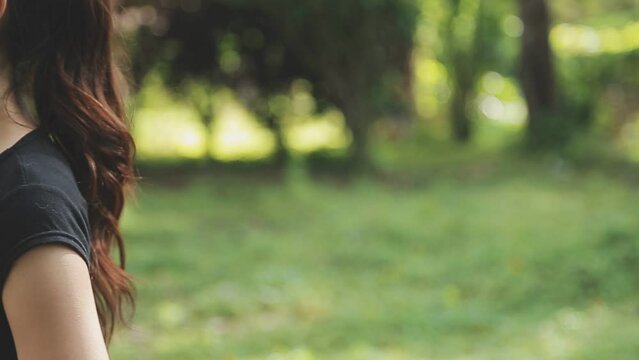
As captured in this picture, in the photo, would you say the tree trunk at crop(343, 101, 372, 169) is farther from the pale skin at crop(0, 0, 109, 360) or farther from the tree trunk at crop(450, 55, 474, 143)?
the pale skin at crop(0, 0, 109, 360)

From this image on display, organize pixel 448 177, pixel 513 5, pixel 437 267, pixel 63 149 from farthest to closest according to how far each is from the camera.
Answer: pixel 513 5, pixel 448 177, pixel 437 267, pixel 63 149

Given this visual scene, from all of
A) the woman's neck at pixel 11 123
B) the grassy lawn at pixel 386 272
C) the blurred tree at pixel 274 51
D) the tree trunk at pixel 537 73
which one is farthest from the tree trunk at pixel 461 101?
the woman's neck at pixel 11 123

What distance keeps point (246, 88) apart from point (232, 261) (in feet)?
→ 14.5

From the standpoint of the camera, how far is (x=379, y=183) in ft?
34.9

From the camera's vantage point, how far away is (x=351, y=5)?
10305 millimetres

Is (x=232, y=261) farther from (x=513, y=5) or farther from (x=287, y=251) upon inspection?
(x=513, y=5)

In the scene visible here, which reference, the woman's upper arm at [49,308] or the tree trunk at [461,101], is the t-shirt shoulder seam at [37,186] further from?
the tree trunk at [461,101]

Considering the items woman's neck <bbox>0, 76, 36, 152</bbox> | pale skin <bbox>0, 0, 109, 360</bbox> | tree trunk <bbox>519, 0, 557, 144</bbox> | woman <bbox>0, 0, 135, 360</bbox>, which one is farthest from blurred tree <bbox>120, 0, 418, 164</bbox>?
pale skin <bbox>0, 0, 109, 360</bbox>

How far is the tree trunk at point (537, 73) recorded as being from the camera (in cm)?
1220

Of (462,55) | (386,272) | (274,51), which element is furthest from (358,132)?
(386,272)

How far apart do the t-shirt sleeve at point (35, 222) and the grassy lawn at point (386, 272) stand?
410cm

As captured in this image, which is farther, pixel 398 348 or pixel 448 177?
pixel 448 177

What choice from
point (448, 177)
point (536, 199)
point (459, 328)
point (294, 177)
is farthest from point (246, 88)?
point (459, 328)

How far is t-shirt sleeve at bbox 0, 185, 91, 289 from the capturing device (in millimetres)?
1151
